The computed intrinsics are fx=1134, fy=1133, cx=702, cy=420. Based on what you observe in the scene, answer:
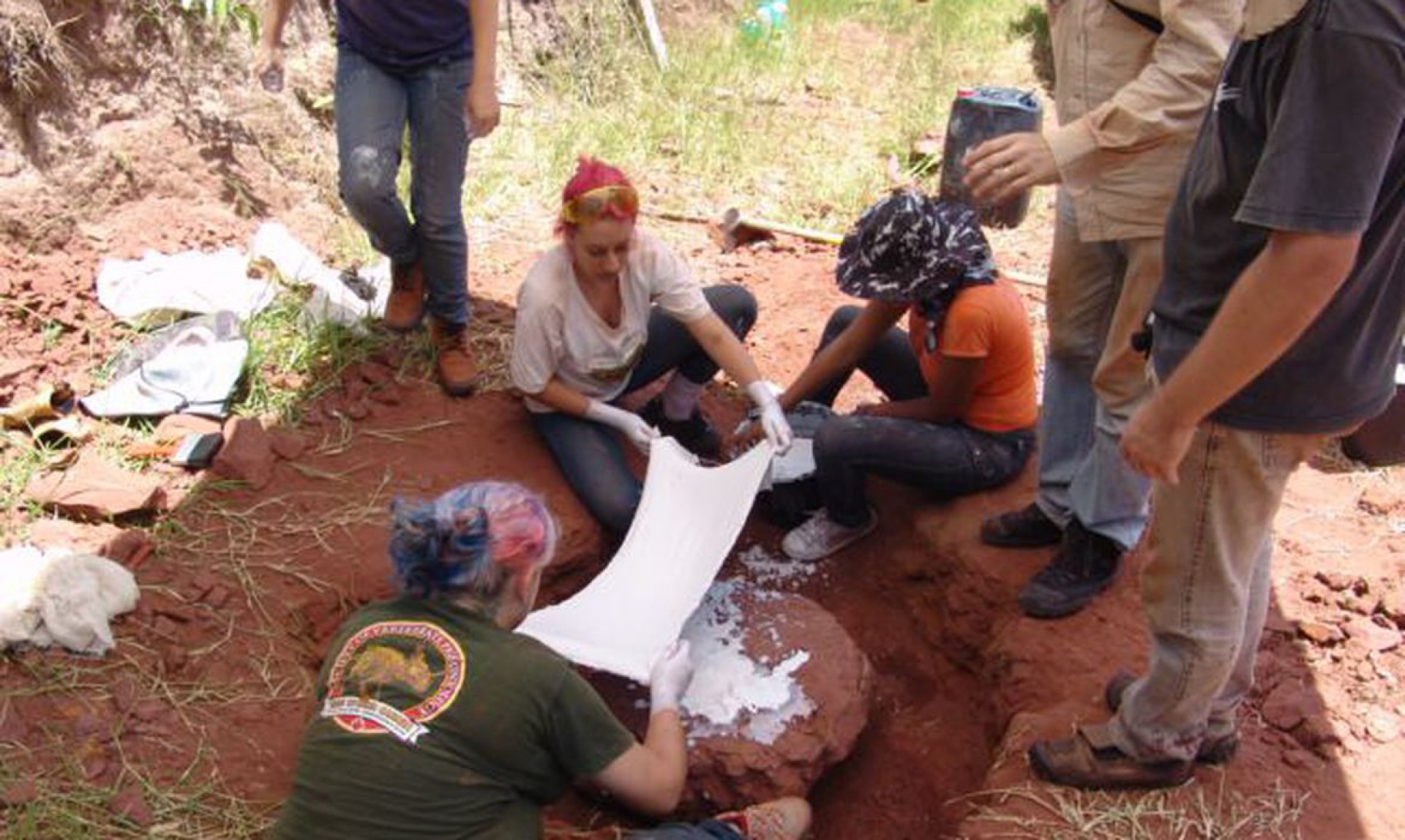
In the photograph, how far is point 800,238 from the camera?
4.61 metres

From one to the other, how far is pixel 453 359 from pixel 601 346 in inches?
21.0

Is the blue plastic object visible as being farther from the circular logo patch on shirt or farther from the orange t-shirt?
the circular logo patch on shirt

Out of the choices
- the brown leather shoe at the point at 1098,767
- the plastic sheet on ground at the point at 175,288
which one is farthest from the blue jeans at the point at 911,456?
the plastic sheet on ground at the point at 175,288

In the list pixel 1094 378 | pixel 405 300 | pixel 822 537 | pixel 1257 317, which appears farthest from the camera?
pixel 405 300

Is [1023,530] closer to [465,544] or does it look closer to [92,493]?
[465,544]

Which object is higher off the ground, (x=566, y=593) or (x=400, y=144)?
(x=400, y=144)

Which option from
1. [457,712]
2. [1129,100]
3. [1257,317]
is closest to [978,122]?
[1129,100]

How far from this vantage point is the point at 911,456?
2936 mm

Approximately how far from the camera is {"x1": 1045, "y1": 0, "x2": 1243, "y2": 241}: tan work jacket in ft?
6.56

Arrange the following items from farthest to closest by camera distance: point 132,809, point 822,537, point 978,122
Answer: point 978,122 < point 822,537 < point 132,809

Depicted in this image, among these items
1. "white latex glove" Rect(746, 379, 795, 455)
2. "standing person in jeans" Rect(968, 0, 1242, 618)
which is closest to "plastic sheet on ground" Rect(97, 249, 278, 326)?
"white latex glove" Rect(746, 379, 795, 455)

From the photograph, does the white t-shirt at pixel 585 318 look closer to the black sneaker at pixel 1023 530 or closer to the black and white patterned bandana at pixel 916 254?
the black and white patterned bandana at pixel 916 254

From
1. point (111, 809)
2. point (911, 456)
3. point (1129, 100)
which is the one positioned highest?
point (1129, 100)

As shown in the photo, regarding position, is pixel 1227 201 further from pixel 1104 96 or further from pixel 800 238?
pixel 800 238
